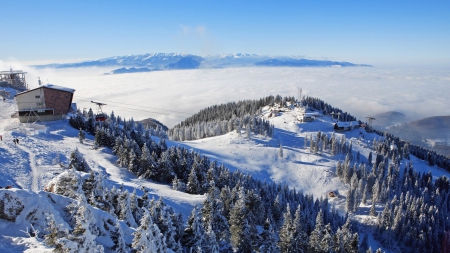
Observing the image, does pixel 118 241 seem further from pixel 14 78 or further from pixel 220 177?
pixel 14 78

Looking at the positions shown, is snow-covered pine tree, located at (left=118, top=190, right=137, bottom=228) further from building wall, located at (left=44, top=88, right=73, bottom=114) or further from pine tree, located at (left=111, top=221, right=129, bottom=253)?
building wall, located at (left=44, top=88, right=73, bottom=114)

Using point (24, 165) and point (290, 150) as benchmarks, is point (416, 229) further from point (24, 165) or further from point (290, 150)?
point (24, 165)

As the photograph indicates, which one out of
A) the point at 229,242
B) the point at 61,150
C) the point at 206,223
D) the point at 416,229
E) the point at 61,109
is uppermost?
the point at 61,109

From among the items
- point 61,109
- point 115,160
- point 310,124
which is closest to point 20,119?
point 61,109

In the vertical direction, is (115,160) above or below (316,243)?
above

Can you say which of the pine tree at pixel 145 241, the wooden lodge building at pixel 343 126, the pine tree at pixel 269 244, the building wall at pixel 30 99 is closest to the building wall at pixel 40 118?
the building wall at pixel 30 99

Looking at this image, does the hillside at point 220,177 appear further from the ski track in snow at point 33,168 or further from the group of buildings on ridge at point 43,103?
the group of buildings on ridge at point 43,103

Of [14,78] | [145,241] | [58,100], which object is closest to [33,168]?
[145,241]
